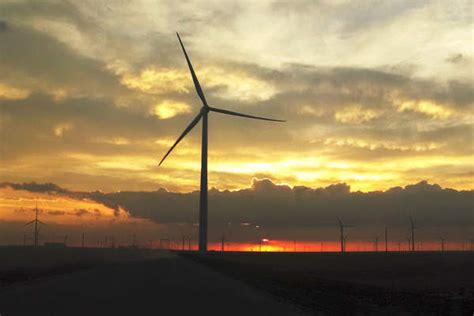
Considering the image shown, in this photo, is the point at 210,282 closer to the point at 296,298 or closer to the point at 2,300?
the point at 296,298

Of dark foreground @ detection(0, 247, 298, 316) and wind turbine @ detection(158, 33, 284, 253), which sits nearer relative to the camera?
dark foreground @ detection(0, 247, 298, 316)

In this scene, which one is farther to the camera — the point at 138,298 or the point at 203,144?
the point at 203,144

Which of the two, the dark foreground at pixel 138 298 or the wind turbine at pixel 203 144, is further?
the wind turbine at pixel 203 144

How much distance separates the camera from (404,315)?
31.7m

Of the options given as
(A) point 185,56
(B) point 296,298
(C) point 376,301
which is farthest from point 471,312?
(A) point 185,56

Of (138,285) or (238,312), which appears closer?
(238,312)

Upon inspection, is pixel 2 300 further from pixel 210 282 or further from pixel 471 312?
pixel 471 312

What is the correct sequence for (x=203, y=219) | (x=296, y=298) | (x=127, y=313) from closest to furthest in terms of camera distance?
1. (x=127, y=313)
2. (x=296, y=298)
3. (x=203, y=219)

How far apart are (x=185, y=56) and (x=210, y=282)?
252 feet

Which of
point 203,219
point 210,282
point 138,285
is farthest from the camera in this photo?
point 203,219

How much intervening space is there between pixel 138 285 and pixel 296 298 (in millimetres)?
13173

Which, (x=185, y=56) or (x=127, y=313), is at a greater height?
(x=185, y=56)

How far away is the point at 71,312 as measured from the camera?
29.4 meters

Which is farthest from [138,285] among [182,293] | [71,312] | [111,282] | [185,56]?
[185,56]
